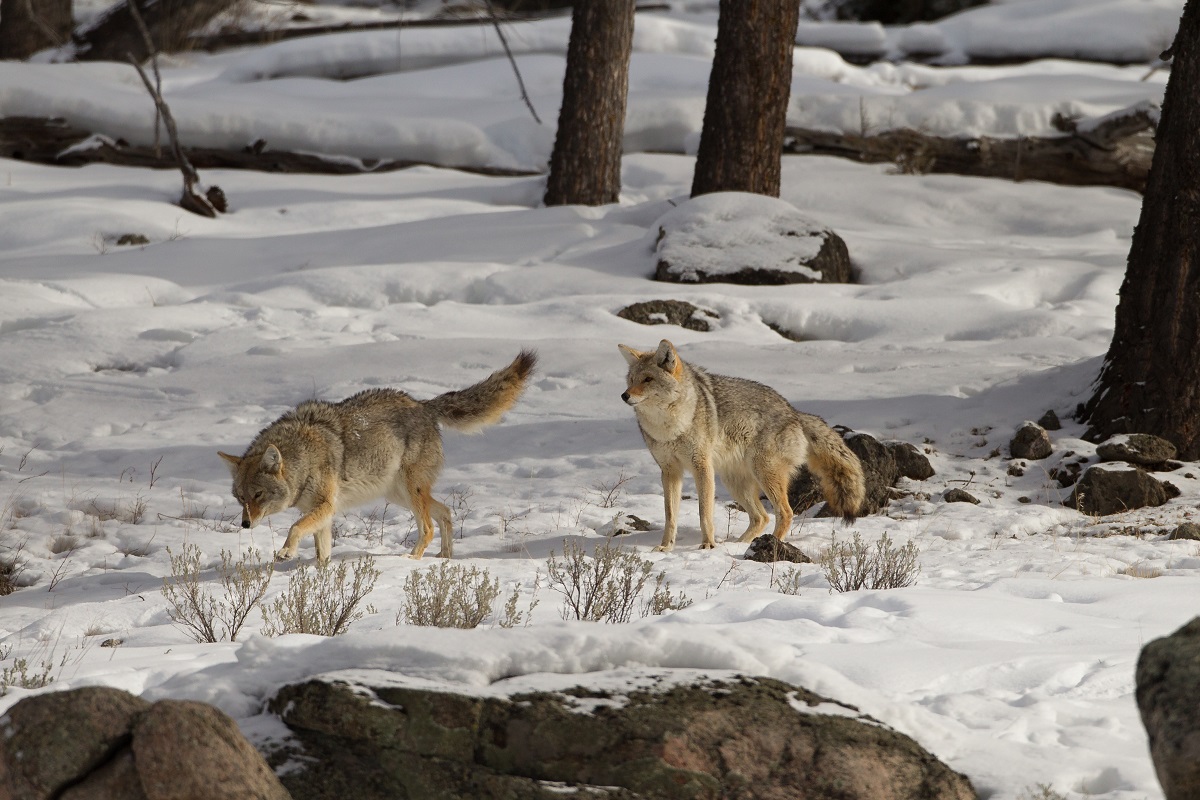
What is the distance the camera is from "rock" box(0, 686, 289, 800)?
9.04ft

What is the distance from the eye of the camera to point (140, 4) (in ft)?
78.3

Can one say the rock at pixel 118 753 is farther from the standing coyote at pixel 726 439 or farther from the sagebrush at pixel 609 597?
the standing coyote at pixel 726 439

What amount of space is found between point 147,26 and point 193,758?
2468 cm

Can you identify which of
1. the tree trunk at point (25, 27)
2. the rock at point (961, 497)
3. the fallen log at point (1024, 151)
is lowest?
the rock at point (961, 497)

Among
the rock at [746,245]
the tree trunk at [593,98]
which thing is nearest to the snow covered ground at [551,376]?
the rock at [746,245]

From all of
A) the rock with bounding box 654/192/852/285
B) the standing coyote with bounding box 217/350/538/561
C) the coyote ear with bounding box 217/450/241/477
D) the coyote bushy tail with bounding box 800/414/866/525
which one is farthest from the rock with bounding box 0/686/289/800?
the rock with bounding box 654/192/852/285

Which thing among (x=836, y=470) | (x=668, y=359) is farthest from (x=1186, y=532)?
(x=668, y=359)

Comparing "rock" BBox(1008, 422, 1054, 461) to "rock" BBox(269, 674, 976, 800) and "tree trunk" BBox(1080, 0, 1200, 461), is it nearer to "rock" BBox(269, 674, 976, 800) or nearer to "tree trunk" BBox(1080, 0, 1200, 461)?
"tree trunk" BBox(1080, 0, 1200, 461)

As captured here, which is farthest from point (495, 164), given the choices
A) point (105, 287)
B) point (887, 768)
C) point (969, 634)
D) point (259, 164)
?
point (887, 768)

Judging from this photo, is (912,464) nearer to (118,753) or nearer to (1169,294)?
(1169,294)

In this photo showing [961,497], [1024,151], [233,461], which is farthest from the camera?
[1024,151]

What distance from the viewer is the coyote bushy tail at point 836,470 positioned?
7.90 m

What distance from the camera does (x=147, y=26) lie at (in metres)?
24.2

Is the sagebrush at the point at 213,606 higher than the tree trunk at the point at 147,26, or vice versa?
the tree trunk at the point at 147,26
